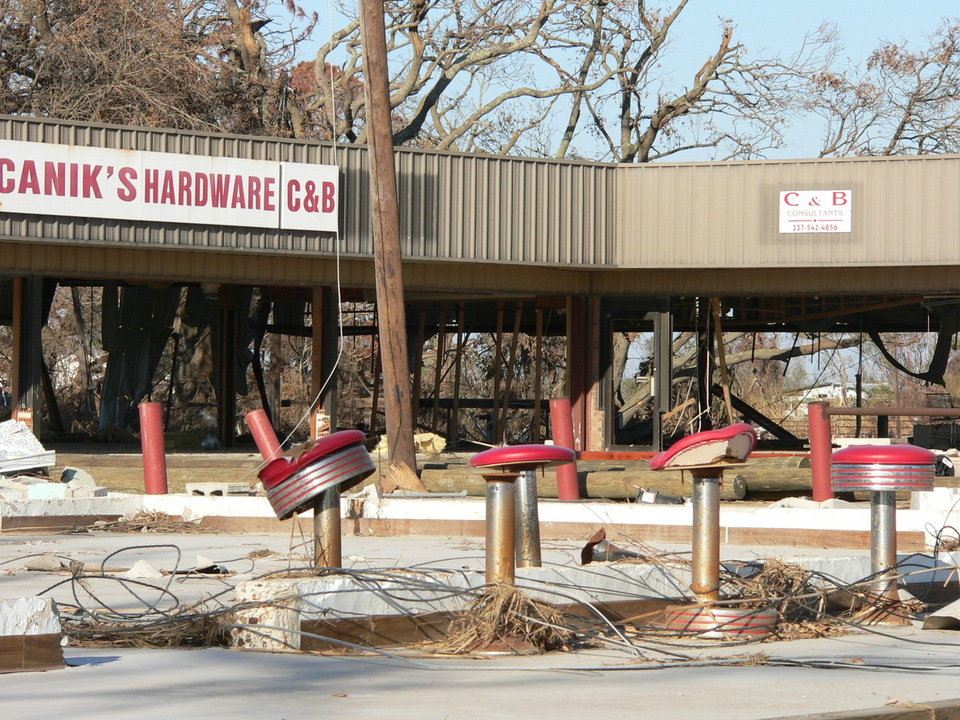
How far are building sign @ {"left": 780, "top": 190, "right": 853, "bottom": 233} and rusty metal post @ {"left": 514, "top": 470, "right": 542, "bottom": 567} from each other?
49.7ft

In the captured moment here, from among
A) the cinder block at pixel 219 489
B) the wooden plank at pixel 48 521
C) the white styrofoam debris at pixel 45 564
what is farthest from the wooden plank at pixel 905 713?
the cinder block at pixel 219 489

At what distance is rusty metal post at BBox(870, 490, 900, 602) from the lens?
8422mm

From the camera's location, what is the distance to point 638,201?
2262cm

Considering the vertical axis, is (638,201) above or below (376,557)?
above

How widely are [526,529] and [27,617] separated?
3.00 m

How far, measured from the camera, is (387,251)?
16.3 meters

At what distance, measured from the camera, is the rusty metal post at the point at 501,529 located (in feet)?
22.5

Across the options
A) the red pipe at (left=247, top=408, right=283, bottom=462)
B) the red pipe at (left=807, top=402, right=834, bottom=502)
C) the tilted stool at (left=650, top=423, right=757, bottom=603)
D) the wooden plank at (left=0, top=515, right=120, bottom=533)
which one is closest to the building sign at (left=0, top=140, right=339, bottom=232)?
the wooden plank at (left=0, top=515, right=120, bottom=533)

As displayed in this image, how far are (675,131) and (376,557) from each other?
30.5 meters

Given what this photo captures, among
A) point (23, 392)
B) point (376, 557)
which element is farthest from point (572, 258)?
point (376, 557)

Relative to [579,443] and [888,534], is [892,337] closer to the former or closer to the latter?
[579,443]

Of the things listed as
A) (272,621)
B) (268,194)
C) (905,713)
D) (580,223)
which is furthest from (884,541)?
(580,223)

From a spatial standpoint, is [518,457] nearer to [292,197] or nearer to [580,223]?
[292,197]

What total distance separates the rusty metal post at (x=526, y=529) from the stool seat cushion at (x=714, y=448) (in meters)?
0.77
